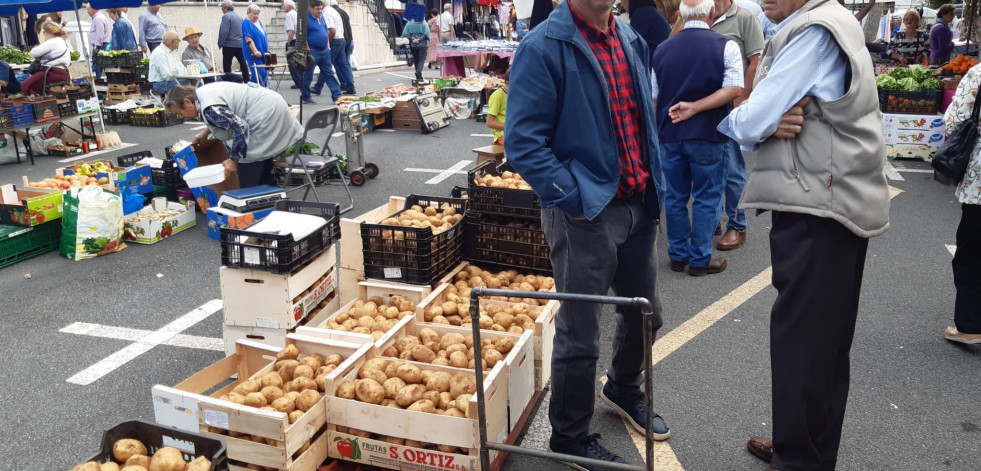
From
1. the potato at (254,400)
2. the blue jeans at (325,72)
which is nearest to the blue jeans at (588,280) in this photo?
the potato at (254,400)

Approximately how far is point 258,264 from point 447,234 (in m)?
1.21

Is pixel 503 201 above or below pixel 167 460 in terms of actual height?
above

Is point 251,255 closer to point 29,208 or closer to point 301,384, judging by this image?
point 301,384

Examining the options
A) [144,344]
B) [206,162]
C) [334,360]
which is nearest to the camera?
[334,360]

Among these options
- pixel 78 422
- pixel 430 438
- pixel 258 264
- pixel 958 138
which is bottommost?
pixel 78 422

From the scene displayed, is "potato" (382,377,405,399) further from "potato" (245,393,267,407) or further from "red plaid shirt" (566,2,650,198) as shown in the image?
"red plaid shirt" (566,2,650,198)

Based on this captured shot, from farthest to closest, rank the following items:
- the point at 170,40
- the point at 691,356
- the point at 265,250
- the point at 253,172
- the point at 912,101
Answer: the point at 170,40
the point at 912,101
the point at 253,172
the point at 691,356
the point at 265,250

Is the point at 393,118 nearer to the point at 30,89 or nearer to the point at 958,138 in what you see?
the point at 30,89

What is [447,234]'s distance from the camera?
4801 millimetres

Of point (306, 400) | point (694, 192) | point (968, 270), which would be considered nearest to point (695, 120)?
point (694, 192)

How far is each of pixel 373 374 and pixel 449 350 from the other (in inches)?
18.8

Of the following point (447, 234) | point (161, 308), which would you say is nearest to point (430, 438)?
point (447, 234)

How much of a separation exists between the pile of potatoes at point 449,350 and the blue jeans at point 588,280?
521mm

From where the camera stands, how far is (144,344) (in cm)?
493
